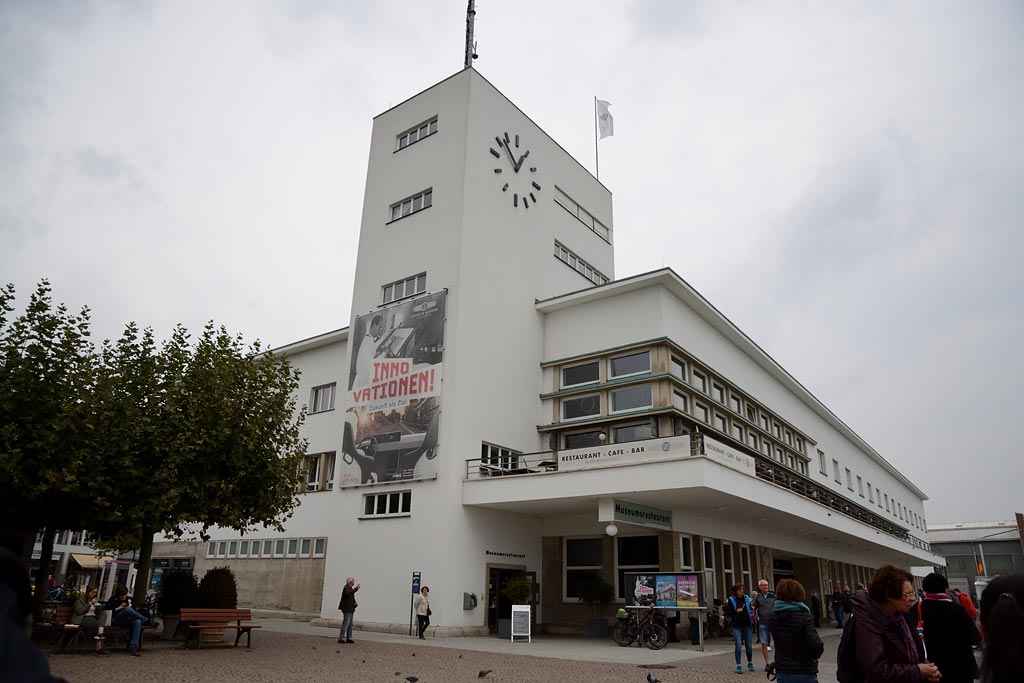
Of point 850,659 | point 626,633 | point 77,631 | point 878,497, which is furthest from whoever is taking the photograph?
point 878,497

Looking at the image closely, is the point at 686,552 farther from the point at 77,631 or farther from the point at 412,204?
the point at 77,631

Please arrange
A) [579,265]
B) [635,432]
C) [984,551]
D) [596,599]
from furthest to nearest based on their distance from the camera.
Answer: [984,551]
[579,265]
[635,432]
[596,599]

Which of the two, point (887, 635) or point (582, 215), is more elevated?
point (582, 215)

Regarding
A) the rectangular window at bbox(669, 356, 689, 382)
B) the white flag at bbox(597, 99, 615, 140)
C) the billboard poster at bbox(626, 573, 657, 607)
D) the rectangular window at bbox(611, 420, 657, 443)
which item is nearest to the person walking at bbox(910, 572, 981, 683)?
the billboard poster at bbox(626, 573, 657, 607)

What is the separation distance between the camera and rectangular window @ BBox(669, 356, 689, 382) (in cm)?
2542

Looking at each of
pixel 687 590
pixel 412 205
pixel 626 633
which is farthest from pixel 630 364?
pixel 412 205

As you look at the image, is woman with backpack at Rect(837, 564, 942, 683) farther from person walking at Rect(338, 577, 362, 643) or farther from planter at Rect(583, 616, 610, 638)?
planter at Rect(583, 616, 610, 638)

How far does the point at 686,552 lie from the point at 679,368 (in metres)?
6.37

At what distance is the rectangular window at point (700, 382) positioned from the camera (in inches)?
1057

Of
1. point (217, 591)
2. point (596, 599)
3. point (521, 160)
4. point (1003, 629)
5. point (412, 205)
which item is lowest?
point (596, 599)

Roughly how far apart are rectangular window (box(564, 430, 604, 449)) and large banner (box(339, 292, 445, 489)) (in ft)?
18.4

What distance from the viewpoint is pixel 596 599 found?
2272 centimetres

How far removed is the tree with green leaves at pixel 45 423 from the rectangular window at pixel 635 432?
627 inches

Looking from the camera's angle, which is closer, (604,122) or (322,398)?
(322,398)
